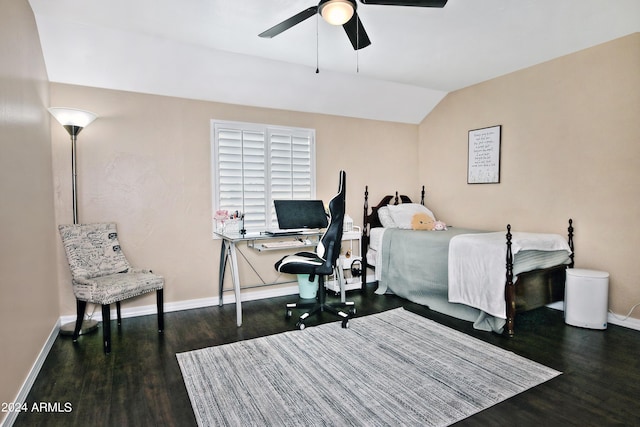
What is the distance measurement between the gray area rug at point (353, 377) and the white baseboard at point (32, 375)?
0.90 metres

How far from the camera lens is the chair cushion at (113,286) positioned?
2799mm

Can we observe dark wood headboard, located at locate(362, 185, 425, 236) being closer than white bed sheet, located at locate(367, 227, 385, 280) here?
No

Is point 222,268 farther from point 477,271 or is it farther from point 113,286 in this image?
point 477,271

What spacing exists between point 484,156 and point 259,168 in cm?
289

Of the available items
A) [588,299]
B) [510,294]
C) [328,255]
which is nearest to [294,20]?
[328,255]

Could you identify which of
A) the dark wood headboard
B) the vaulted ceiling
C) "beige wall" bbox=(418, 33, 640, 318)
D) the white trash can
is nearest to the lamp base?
the vaulted ceiling

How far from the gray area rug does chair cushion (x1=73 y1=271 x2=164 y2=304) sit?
70cm

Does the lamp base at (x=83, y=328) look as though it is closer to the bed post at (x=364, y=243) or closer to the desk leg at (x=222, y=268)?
the desk leg at (x=222, y=268)

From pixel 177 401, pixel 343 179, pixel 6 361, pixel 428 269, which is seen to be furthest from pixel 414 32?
pixel 6 361

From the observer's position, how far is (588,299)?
3.21 meters

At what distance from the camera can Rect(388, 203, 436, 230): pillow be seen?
4.61 metres

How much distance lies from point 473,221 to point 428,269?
140 centimetres

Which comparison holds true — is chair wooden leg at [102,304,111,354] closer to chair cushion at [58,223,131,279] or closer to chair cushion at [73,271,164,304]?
chair cushion at [73,271,164,304]

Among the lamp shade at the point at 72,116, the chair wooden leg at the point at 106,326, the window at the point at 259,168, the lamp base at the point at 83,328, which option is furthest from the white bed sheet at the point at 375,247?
the lamp shade at the point at 72,116
